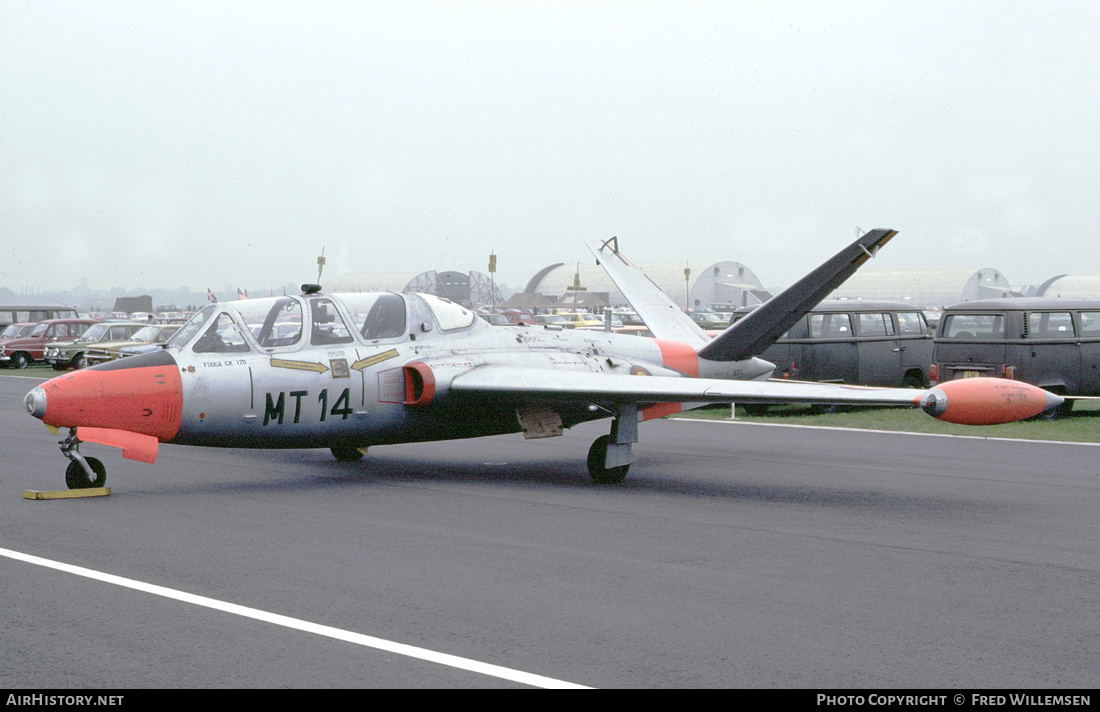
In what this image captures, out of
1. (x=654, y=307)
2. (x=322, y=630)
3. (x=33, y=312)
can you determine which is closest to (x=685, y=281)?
(x=33, y=312)

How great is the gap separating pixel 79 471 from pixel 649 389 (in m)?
6.23

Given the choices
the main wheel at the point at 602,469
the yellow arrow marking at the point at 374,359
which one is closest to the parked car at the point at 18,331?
the yellow arrow marking at the point at 374,359

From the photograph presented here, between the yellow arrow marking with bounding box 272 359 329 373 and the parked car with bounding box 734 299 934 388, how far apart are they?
11480mm

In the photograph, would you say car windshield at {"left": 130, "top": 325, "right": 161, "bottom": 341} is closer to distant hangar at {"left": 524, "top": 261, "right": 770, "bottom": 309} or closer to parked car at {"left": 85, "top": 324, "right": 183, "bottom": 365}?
parked car at {"left": 85, "top": 324, "right": 183, "bottom": 365}

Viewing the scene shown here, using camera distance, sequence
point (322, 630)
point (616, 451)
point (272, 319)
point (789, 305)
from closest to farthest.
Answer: point (322, 630) < point (272, 319) < point (616, 451) < point (789, 305)

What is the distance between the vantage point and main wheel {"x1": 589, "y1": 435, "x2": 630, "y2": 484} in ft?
44.0

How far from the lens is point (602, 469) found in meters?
13.4

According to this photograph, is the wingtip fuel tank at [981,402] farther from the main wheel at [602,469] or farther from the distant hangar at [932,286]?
the distant hangar at [932,286]

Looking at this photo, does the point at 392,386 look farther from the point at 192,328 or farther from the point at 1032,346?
the point at 1032,346

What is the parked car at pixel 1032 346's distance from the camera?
68.2 ft

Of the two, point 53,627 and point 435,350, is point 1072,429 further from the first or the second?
point 53,627

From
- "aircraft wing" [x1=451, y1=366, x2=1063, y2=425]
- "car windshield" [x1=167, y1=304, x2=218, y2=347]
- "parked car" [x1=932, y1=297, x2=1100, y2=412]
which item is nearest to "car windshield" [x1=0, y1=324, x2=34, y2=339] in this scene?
"car windshield" [x1=167, y1=304, x2=218, y2=347]

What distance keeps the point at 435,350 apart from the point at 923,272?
124 m

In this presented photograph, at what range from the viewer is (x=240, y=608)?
7137 millimetres
